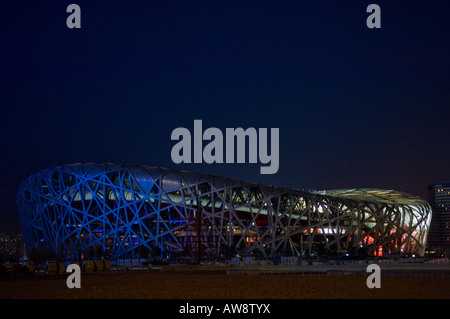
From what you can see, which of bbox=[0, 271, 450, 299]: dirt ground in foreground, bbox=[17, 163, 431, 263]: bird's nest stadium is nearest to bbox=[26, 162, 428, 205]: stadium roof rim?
bbox=[17, 163, 431, 263]: bird's nest stadium

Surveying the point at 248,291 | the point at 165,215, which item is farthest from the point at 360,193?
the point at 248,291

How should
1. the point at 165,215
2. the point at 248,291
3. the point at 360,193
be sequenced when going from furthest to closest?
the point at 360,193, the point at 165,215, the point at 248,291

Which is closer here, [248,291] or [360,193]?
[248,291]

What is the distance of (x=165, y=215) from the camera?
281ft

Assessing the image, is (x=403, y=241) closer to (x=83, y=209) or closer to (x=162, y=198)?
(x=162, y=198)

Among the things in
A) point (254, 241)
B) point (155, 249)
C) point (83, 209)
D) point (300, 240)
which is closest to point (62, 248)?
point (83, 209)

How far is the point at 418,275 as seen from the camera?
3394 centimetres

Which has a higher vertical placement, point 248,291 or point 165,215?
point 248,291

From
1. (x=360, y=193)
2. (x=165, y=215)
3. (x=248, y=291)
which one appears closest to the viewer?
(x=248, y=291)

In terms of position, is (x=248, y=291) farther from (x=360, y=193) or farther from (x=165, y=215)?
(x=360, y=193)

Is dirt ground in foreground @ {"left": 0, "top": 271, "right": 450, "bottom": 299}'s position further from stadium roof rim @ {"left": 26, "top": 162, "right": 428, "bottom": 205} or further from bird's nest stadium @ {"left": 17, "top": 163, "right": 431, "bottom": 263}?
stadium roof rim @ {"left": 26, "top": 162, "right": 428, "bottom": 205}

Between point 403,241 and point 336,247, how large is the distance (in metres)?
22.3

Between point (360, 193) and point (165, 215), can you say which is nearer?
point (165, 215)

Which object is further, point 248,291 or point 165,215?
point 165,215
